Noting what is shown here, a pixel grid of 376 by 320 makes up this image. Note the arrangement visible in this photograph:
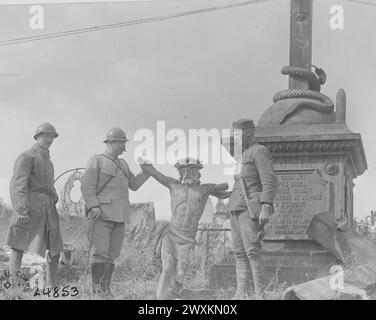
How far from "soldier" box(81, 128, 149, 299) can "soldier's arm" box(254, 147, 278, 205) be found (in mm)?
1504

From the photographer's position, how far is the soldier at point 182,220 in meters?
9.90

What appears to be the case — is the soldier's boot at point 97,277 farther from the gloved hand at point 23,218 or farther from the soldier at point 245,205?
the soldier at point 245,205

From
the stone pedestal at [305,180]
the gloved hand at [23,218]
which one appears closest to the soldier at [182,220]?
the stone pedestal at [305,180]

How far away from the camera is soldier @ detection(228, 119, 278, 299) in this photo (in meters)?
9.50

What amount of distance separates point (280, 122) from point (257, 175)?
6.50 ft

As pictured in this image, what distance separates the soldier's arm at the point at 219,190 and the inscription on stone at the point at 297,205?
49.2 inches

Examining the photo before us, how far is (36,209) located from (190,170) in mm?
1874

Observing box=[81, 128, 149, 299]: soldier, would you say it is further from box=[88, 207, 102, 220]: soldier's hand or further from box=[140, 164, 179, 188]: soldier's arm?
box=[140, 164, 179, 188]: soldier's arm

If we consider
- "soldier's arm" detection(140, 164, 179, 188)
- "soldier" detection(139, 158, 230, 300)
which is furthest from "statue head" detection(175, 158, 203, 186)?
"soldier's arm" detection(140, 164, 179, 188)

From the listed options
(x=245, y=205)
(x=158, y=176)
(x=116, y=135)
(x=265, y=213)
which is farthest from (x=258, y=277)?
(x=116, y=135)

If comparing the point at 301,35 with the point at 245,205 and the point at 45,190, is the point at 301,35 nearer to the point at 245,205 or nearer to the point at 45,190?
the point at 245,205

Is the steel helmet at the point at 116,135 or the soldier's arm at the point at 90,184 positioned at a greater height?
the steel helmet at the point at 116,135
